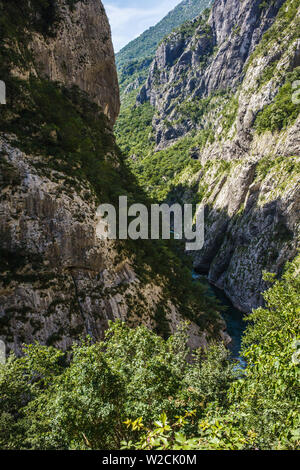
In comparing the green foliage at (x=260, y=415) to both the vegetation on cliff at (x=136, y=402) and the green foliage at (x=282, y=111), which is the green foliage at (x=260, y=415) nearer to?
the vegetation on cliff at (x=136, y=402)

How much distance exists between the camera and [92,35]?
1320 inches

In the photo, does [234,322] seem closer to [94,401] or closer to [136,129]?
[94,401]

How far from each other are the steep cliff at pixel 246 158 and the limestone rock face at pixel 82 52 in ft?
95.1

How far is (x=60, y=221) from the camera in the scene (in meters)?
18.4

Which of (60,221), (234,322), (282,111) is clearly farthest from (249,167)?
(60,221)

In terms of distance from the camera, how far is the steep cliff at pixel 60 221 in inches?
635

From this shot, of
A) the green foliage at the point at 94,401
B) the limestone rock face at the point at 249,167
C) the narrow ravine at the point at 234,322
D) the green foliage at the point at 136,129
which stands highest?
the green foliage at the point at 136,129

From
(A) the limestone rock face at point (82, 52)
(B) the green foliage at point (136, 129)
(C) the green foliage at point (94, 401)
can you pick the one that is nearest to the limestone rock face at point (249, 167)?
(A) the limestone rock face at point (82, 52)

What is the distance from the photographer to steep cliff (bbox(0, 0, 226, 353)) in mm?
16141

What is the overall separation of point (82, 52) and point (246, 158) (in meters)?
36.6

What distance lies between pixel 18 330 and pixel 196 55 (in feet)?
500

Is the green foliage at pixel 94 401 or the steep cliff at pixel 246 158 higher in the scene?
the steep cliff at pixel 246 158

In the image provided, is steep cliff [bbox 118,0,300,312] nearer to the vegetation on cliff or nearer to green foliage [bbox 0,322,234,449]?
the vegetation on cliff
